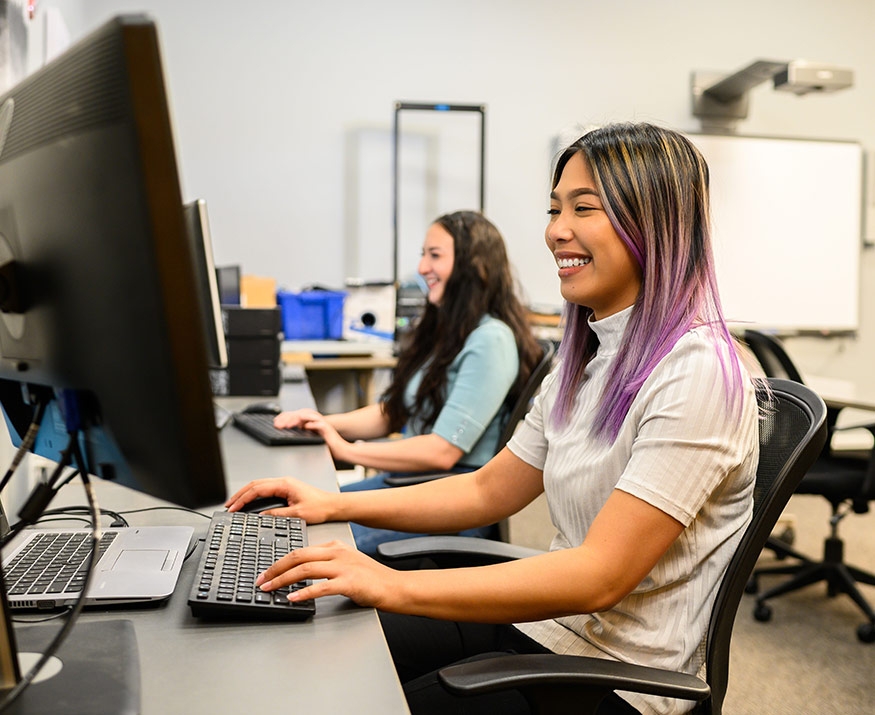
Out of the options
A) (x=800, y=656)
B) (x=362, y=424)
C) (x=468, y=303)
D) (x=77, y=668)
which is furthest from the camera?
(x=800, y=656)

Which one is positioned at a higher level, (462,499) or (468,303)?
(468,303)

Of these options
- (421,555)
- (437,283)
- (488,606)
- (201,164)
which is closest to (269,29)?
(201,164)

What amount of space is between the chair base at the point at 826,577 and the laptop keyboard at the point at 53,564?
7.64 feet

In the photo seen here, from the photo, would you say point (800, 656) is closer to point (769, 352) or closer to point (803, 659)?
point (803, 659)

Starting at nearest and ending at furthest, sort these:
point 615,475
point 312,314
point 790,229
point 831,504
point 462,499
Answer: point 615,475 → point 462,499 → point 831,504 → point 312,314 → point 790,229

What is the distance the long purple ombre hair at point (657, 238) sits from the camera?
112 cm

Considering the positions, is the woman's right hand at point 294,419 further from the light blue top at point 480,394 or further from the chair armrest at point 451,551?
the chair armrest at point 451,551

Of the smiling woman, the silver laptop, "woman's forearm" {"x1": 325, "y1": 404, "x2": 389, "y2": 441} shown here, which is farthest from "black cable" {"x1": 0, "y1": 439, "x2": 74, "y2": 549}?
"woman's forearm" {"x1": 325, "y1": 404, "x2": 389, "y2": 441}

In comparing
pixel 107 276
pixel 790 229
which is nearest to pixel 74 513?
pixel 107 276

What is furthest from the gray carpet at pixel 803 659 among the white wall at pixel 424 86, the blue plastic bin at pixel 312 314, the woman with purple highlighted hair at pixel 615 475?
the white wall at pixel 424 86

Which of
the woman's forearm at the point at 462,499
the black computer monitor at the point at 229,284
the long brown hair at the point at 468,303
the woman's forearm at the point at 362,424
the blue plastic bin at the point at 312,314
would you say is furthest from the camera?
the blue plastic bin at the point at 312,314

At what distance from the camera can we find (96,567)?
3.31 ft

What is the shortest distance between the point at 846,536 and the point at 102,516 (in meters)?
3.35

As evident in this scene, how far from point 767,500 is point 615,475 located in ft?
0.64
